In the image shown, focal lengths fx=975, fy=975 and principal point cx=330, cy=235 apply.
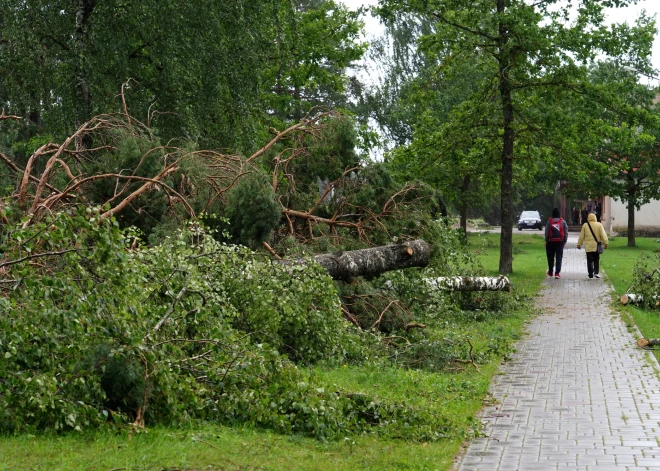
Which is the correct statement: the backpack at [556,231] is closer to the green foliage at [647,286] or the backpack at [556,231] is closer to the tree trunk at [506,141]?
the tree trunk at [506,141]

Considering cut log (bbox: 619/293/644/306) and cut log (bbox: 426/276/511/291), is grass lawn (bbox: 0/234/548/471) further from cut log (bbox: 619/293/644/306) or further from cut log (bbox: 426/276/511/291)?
cut log (bbox: 619/293/644/306)

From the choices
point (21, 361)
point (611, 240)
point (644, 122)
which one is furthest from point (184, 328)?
point (611, 240)

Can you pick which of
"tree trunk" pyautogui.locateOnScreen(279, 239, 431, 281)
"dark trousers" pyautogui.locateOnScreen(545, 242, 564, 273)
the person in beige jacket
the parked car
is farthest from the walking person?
the parked car

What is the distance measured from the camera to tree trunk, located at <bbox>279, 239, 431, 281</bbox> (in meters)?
12.9

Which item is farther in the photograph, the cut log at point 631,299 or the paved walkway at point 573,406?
the cut log at point 631,299

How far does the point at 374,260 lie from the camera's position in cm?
1364

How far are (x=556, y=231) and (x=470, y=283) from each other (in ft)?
26.6

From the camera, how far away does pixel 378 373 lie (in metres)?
10.3

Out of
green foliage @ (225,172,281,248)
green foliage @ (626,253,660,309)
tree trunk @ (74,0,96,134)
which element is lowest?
green foliage @ (626,253,660,309)

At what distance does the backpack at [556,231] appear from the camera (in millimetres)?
24289

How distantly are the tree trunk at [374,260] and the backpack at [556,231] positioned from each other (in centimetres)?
1006

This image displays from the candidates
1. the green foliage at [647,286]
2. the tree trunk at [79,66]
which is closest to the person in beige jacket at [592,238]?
the green foliage at [647,286]

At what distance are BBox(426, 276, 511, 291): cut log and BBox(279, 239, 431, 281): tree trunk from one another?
832 mm

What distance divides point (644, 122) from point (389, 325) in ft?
47.8
